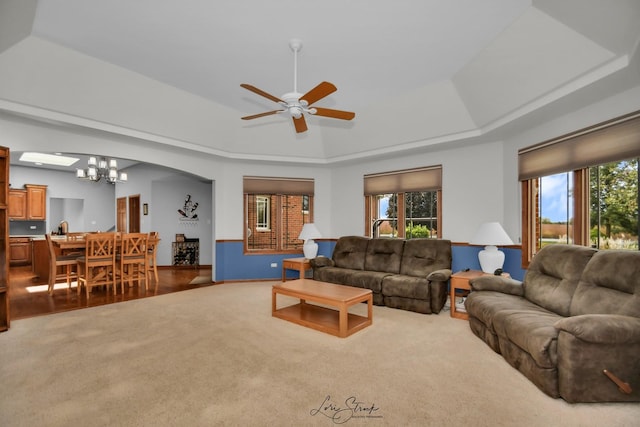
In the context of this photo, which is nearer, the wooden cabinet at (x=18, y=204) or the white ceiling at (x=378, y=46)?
the white ceiling at (x=378, y=46)

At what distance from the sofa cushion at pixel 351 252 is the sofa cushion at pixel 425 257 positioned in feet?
2.40

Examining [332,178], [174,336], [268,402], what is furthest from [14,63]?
[332,178]

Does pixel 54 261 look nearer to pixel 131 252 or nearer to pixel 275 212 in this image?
pixel 131 252

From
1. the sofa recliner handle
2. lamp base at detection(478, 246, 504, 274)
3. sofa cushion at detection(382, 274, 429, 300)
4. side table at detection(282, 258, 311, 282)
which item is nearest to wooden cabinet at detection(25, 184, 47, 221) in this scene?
side table at detection(282, 258, 311, 282)

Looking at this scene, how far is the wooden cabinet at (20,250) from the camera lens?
8.19m

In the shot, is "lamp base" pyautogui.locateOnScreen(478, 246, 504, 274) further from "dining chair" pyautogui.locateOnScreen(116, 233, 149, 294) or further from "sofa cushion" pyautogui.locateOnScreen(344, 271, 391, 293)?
"dining chair" pyautogui.locateOnScreen(116, 233, 149, 294)

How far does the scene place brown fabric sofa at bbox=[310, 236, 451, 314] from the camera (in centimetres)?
409

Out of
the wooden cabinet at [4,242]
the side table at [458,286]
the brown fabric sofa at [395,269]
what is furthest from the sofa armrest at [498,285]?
the wooden cabinet at [4,242]

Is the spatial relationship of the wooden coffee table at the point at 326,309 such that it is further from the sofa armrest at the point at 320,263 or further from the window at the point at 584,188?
the window at the point at 584,188

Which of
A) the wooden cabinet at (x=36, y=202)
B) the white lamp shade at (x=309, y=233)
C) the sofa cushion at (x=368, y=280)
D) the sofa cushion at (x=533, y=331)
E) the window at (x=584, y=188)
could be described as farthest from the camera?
the wooden cabinet at (x=36, y=202)

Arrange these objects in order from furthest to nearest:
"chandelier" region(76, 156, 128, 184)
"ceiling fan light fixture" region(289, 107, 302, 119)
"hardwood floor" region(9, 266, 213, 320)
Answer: "chandelier" region(76, 156, 128, 184) → "hardwood floor" region(9, 266, 213, 320) → "ceiling fan light fixture" region(289, 107, 302, 119)

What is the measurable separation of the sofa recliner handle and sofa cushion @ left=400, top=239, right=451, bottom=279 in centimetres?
252

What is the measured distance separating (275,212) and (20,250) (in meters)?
7.26

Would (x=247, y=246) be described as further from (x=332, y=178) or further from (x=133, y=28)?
(x=133, y=28)
